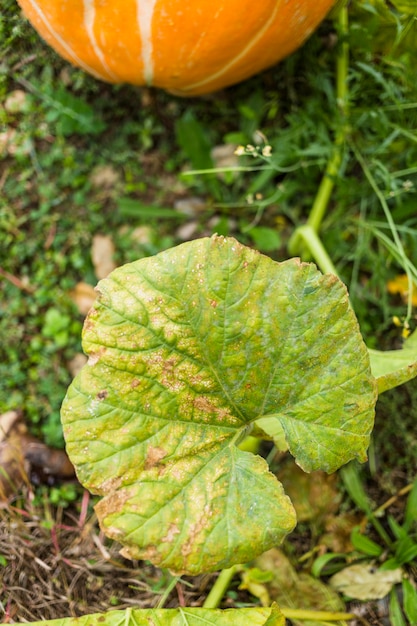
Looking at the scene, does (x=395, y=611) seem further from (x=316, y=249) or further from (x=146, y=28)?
(x=146, y=28)

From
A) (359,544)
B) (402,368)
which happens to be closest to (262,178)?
(402,368)

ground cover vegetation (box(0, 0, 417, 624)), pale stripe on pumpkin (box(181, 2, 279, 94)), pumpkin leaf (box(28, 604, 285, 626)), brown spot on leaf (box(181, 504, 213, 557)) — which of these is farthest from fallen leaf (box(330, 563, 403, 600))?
pale stripe on pumpkin (box(181, 2, 279, 94))

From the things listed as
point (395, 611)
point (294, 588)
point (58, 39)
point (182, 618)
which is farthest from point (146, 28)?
point (395, 611)

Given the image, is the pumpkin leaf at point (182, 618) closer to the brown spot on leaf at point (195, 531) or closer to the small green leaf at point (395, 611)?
the brown spot on leaf at point (195, 531)

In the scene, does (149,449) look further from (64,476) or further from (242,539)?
(64,476)

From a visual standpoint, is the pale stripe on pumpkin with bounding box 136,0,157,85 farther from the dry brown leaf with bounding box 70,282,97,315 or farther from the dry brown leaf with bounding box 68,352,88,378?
the dry brown leaf with bounding box 68,352,88,378

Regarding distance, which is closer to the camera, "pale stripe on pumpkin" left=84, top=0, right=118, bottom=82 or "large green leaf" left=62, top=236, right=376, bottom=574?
"large green leaf" left=62, top=236, right=376, bottom=574
